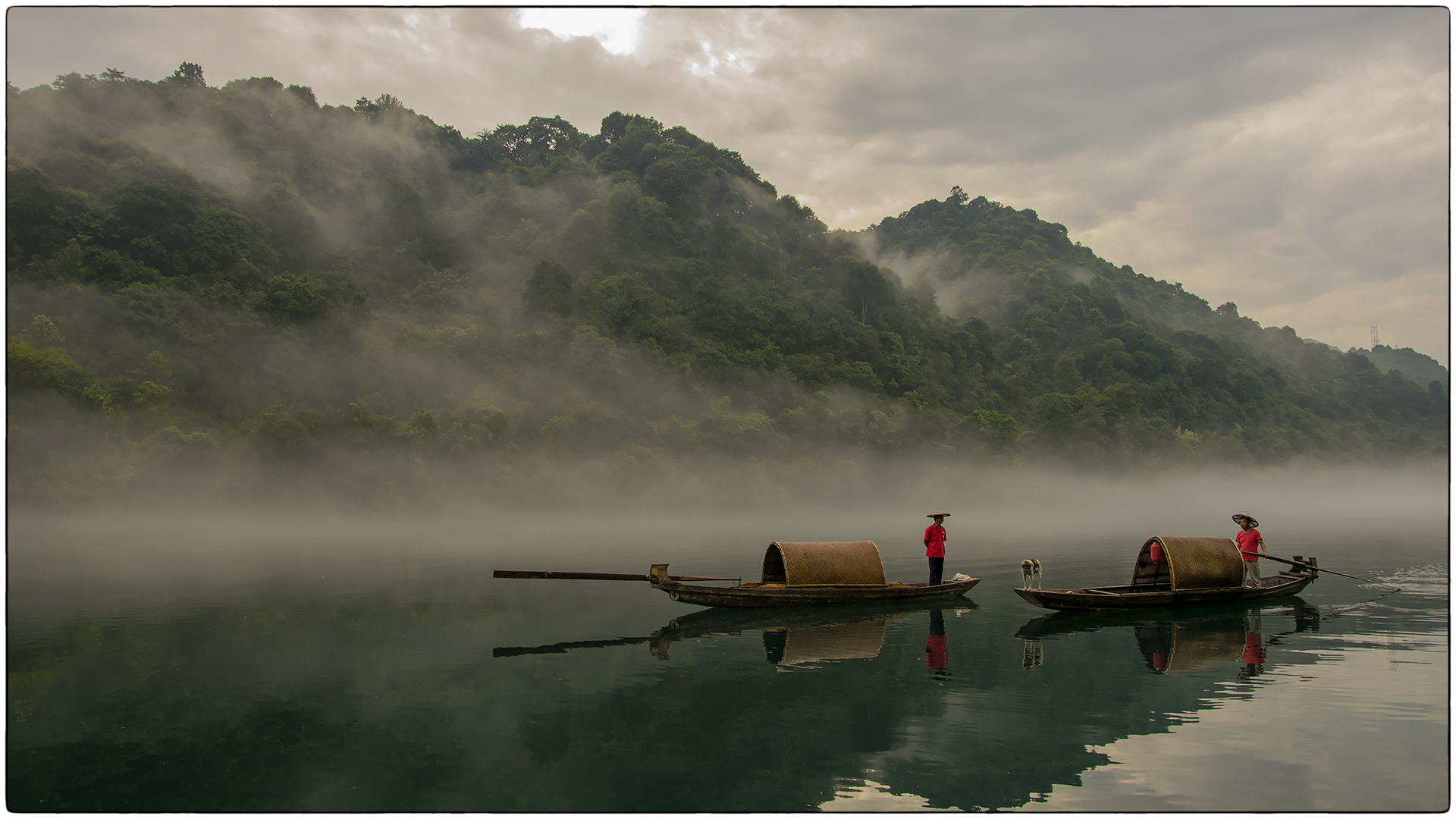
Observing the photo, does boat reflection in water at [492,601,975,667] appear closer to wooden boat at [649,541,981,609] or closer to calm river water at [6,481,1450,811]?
calm river water at [6,481,1450,811]

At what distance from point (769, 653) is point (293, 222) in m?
86.6

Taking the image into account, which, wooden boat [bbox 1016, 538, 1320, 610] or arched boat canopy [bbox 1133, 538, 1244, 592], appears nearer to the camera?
wooden boat [bbox 1016, 538, 1320, 610]

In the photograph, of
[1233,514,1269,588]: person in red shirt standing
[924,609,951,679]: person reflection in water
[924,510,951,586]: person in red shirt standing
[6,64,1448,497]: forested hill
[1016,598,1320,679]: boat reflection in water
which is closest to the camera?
[924,609,951,679]: person reflection in water

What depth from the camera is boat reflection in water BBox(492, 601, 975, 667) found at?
13.8 m

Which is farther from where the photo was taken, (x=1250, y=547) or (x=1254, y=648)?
(x=1250, y=547)

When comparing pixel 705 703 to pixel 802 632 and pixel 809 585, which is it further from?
pixel 809 585

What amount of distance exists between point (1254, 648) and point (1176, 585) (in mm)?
3284

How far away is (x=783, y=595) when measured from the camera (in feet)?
57.1

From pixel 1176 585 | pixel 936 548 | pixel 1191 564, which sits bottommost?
pixel 1176 585

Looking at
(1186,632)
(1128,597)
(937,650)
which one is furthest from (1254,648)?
(937,650)

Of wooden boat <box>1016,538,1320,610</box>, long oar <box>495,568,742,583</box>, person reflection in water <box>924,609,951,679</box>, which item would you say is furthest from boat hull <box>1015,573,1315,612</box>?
long oar <box>495,568,742,583</box>

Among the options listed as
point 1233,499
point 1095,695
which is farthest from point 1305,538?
point 1233,499

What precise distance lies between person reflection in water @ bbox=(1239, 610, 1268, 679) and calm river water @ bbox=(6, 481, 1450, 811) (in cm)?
9

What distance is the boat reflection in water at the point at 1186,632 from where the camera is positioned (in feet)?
42.7
